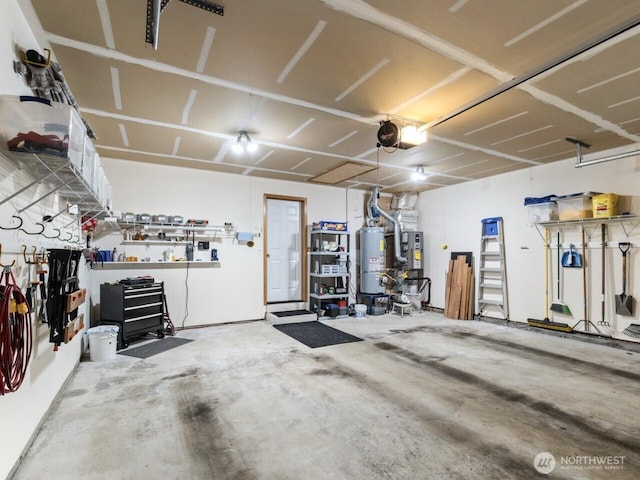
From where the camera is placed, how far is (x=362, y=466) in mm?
1911

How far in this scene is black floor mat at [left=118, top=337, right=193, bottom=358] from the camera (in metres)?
3.94

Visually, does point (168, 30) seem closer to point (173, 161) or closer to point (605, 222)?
point (173, 161)

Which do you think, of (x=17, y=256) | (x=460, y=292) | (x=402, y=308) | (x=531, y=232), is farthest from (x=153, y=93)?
(x=460, y=292)

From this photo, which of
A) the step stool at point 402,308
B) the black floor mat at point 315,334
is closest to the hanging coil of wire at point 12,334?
the black floor mat at point 315,334

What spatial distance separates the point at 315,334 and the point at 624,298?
4347 millimetres

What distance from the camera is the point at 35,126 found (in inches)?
65.8

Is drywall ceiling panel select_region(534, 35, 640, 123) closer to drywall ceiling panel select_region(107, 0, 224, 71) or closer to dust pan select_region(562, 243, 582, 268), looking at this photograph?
dust pan select_region(562, 243, 582, 268)

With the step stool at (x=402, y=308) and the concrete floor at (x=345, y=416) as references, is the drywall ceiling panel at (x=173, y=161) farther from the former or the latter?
the step stool at (x=402, y=308)

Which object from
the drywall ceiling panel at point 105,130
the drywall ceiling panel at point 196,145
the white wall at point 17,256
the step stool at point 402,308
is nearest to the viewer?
the white wall at point 17,256

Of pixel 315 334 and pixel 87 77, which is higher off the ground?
pixel 87 77

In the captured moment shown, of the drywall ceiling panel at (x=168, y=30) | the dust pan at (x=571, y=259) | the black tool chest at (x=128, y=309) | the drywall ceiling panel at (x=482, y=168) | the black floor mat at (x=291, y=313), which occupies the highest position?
the drywall ceiling panel at (x=168, y=30)

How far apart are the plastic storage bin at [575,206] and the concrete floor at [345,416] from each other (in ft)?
6.16

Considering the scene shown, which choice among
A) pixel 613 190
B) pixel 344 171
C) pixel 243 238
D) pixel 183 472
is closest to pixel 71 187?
pixel 183 472

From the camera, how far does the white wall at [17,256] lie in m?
1.68
